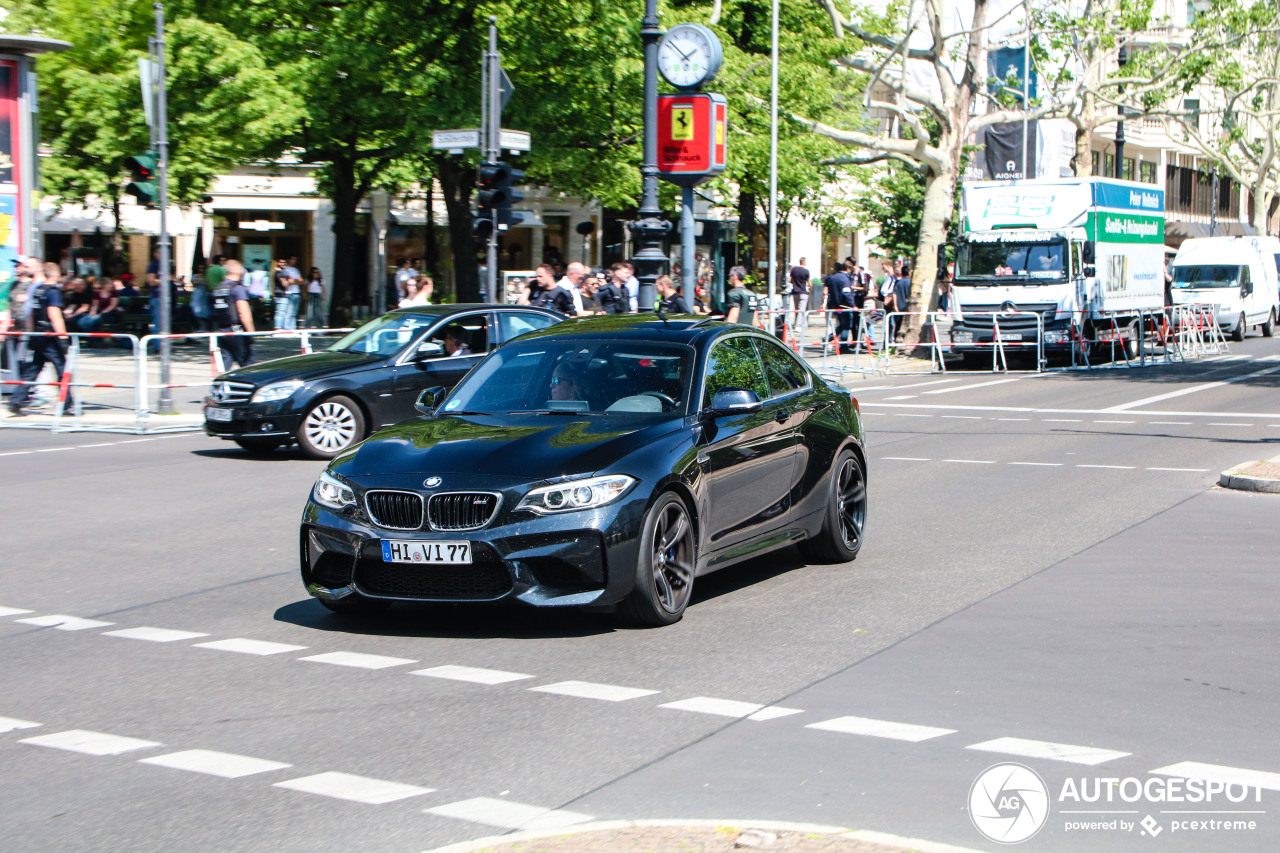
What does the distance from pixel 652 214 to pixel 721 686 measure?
15.0 meters

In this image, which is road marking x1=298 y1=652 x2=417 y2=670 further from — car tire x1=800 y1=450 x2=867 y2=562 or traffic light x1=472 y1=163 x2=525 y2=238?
traffic light x1=472 y1=163 x2=525 y2=238

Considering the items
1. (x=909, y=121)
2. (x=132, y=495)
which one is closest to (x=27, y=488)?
(x=132, y=495)

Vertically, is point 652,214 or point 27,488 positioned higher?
point 652,214

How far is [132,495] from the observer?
41.6ft

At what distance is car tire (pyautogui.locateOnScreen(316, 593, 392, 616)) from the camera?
737cm

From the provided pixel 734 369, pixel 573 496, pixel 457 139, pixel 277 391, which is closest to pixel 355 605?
pixel 573 496

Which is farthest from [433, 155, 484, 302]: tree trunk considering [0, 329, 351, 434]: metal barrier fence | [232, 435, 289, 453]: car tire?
[232, 435, 289, 453]: car tire

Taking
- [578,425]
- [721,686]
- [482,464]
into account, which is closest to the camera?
[721,686]

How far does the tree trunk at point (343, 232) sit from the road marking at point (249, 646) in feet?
88.3

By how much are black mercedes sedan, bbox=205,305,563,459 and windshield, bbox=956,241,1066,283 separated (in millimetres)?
15894

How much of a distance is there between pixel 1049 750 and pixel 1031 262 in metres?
25.5

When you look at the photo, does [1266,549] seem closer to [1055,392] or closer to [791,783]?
[791,783]

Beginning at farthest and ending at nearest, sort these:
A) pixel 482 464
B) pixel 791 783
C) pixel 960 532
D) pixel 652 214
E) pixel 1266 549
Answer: pixel 652 214, pixel 960 532, pixel 1266 549, pixel 482 464, pixel 791 783

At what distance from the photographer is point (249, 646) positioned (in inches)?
284
